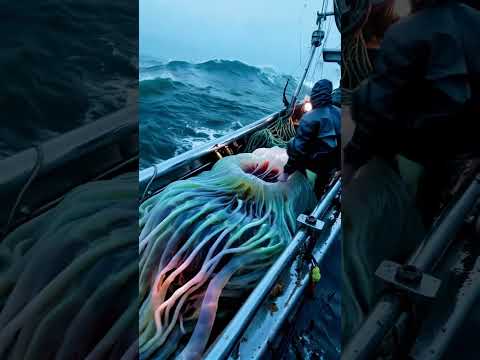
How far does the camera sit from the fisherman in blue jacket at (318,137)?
2.45 m

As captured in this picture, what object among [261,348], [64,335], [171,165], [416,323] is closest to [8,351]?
[64,335]

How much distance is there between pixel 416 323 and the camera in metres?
0.66

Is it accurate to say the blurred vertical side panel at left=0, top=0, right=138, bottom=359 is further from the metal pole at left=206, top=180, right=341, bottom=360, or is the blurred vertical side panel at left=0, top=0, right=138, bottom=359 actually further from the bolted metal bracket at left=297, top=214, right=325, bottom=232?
the bolted metal bracket at left=297, top=214, right=325, bottom=232

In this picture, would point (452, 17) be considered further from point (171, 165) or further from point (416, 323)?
point (171, 165)

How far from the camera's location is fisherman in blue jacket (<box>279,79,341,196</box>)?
245 cm

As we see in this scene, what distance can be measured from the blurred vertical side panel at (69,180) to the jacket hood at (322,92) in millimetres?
2212

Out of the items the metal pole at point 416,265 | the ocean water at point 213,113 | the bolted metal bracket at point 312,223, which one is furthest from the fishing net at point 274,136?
the metal pole at point 416,265

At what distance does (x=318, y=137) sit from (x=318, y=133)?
3cm

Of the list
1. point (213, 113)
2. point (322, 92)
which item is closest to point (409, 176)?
point (322, 92)

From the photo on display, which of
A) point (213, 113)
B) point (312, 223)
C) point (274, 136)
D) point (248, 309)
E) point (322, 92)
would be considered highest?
point (322, 92)

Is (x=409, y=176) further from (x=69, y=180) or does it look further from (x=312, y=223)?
(x=312, y=223)

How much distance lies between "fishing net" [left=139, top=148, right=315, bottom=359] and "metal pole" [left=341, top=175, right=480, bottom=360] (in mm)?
822

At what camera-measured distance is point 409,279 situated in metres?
0.60

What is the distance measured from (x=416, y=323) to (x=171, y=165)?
2.04 meters
